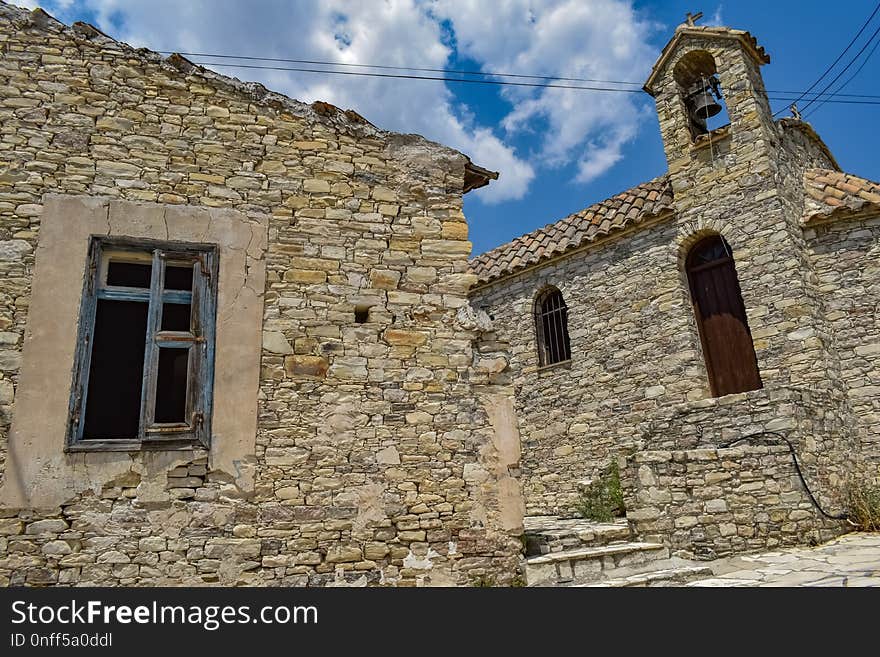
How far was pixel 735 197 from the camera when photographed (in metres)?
9.62

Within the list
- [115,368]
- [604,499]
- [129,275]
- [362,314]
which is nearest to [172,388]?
[115,368]

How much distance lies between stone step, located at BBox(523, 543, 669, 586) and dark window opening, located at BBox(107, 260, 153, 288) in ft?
14.7

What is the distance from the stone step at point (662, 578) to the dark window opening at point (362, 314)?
10.5ft

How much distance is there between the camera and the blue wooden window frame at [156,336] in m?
4.75

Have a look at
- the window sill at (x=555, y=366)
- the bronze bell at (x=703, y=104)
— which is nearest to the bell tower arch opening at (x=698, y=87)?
the bronze bell at (x=703, y=104)

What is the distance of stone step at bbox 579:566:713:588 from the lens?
5312mm

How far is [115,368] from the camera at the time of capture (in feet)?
18.2

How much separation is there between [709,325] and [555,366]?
9.57 feet

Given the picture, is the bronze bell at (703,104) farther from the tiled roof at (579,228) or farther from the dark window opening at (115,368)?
the dark window opening at (115,368)

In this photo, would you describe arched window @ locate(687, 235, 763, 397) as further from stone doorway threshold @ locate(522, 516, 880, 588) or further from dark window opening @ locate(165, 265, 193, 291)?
dark window opening @ locate(165, 265, 193, 291)

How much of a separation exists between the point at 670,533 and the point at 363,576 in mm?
3835

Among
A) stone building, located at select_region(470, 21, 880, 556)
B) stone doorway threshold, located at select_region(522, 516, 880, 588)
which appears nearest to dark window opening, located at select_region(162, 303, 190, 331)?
stone doorway threshold, located at select_region(522, 516, 880, 588)
